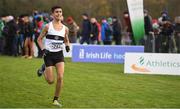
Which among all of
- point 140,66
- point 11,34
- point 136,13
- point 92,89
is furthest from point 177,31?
point 92,89

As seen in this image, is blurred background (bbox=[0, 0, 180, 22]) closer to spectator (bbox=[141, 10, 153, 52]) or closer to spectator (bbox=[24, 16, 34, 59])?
spectator (bbox=[24, 16, 34, 59])

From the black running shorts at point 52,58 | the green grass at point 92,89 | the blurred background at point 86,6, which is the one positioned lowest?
the green grass at point 92,89

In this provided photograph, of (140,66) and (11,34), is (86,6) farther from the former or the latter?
(140,66)

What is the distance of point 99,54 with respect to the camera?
22812mm

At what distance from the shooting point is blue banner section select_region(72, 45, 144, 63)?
22594 millimetres

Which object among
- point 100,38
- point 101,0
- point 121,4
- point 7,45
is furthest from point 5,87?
point 101,0

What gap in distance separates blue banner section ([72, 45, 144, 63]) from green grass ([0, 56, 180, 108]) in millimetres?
3956

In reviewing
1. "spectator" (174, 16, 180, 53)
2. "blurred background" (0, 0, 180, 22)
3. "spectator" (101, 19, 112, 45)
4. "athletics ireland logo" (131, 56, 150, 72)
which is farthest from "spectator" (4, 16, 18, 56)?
"blurred background" (0, 0, 180, 22)

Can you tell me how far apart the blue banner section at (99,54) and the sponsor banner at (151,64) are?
459 centimetres

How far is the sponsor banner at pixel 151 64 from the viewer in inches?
698

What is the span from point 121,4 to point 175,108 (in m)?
42.3

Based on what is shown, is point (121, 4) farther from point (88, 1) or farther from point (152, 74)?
point (152, 74)

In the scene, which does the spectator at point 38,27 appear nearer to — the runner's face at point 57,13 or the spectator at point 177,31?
the spectator at point 177,31

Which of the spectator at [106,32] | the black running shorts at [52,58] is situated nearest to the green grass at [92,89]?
the black running shorts at [52,58]
